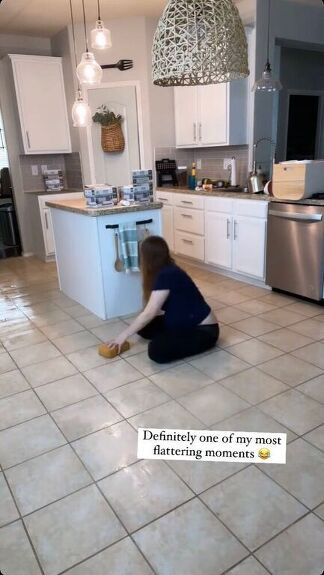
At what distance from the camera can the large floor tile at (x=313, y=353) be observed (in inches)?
101

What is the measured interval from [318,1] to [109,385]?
14.1 ft

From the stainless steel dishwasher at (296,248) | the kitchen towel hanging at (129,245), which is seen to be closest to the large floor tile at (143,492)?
the kitchen towel hanging at (129,245)

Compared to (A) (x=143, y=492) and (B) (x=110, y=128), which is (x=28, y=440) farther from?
(B) (x=110, y=128)

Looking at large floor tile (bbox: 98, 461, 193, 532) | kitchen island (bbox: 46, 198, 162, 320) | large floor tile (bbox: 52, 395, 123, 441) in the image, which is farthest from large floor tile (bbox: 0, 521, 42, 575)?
kitchen island (bbox: 46, 198, 162, 320)

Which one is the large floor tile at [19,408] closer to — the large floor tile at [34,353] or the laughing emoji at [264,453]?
the large floor tile at [34,353]

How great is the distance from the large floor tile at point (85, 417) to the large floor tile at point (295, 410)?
0.79m

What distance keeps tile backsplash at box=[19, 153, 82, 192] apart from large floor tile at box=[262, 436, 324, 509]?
455 cm

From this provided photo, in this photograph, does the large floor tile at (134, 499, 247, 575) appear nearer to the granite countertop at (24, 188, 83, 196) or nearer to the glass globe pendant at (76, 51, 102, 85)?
the glass globe pendant at (76, 51, 102, 85)

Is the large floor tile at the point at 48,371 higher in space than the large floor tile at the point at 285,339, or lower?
lower

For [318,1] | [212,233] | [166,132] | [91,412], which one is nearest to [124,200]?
[212,233]

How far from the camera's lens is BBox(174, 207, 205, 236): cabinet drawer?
4.45 m

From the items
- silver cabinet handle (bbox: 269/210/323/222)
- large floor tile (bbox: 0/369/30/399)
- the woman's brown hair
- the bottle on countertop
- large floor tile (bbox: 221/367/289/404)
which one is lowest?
large floor tile (bbox: 0/369/30/399)

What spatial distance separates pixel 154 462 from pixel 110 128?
419cm

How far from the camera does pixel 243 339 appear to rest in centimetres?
289
